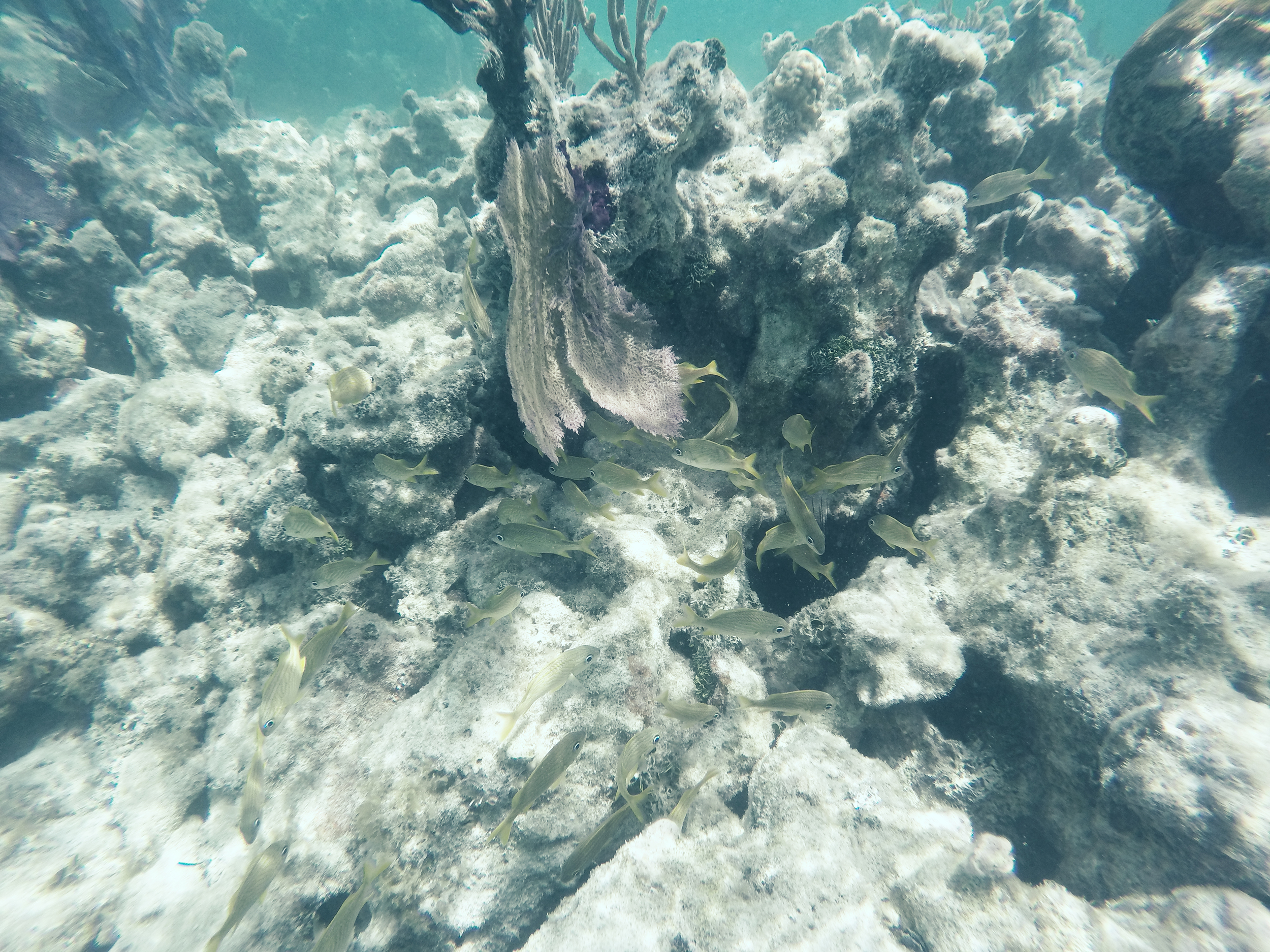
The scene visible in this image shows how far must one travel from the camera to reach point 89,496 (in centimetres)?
582

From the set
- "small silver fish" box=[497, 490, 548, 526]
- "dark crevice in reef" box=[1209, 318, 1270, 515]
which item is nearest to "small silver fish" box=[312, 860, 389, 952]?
"small silver fish" box=[497, 490, 548, 526]

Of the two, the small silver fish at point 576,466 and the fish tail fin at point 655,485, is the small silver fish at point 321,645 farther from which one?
the fish tail fin at point 655,485

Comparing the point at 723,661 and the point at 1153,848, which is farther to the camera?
the point at 723,661

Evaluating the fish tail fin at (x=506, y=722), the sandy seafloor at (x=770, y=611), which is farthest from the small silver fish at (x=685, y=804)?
the fish tail fin at (x=506, y=722)

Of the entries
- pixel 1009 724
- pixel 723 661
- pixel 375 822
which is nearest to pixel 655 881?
pixel 723 661

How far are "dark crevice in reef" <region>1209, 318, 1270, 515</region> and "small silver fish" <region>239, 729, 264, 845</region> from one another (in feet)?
21.5

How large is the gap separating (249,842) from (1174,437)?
22.9 ft

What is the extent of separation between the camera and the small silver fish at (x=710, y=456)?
2922 mm

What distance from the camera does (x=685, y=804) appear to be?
2.98m

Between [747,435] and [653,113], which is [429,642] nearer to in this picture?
[747,435]

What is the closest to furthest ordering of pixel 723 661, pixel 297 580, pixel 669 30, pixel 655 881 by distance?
pixel 655 881, pixel 723 661, pixel 297 580, pixel 669 30

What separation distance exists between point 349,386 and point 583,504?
6.25ft

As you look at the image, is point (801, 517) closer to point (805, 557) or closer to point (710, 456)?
point (805, 557)

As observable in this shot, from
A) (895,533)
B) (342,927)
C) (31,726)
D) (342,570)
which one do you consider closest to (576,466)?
(342,570)
